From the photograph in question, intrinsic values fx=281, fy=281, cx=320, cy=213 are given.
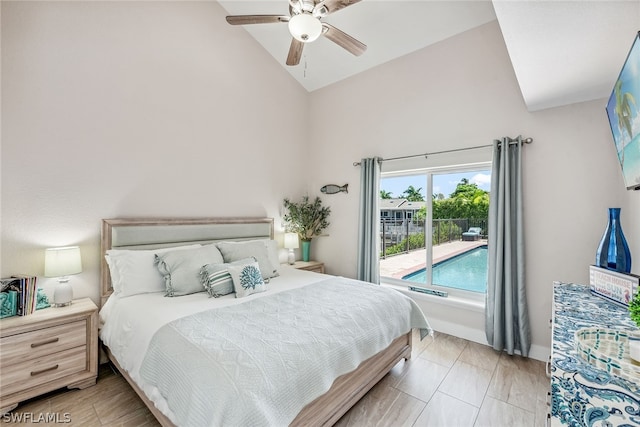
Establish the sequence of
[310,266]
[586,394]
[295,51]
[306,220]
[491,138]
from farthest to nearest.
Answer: [306,220] → [310,266] → [491,138] → [295,51] → [586,394]

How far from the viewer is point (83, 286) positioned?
8.29 feet

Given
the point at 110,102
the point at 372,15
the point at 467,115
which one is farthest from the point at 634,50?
the point at 110,102

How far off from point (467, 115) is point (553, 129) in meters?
0.79

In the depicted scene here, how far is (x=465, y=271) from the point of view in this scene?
3.30 metres

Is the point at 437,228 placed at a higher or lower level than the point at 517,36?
lower

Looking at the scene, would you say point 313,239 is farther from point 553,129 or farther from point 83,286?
point 553,129

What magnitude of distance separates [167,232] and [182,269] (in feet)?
2.37

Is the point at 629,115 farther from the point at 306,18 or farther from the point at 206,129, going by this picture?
the point at 206,129

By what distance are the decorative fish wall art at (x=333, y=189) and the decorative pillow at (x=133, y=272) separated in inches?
99.2

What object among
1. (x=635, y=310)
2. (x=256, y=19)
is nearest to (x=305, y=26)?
(x=256, y=19)

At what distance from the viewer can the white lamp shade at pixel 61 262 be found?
219 cm

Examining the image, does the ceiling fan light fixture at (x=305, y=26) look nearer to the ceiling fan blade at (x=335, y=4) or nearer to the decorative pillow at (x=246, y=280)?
the ceiling fan blade at (x=335, y=4)

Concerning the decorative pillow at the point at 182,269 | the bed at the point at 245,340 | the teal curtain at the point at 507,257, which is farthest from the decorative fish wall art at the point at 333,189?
the decorative pillow at the point at 182,269

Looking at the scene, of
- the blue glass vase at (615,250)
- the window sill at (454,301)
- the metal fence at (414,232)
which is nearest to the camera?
the blue glass vase at (615,250)
